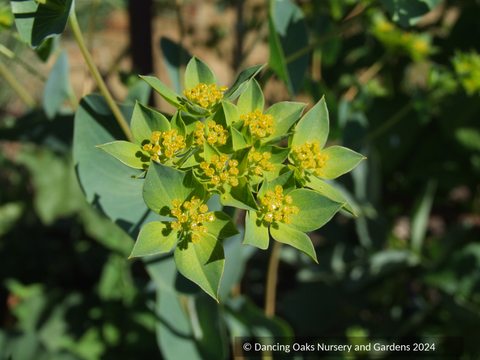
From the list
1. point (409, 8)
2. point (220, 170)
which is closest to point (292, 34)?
point (409, 8)

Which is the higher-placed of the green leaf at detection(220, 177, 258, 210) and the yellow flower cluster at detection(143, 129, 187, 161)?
the yellow flower cluster at detection(143, 129, 187, 161)

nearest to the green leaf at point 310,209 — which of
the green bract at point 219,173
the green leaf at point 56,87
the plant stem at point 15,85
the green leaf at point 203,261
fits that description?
the green bract at point 219,173

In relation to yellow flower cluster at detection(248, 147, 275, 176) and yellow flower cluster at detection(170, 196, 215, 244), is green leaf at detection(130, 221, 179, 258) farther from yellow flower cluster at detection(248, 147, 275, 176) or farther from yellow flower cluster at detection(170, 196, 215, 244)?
yellow flower cluster at detection(248, 147, 275, 176)

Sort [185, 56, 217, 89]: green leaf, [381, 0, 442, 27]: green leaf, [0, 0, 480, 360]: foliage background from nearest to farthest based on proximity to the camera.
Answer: [185, 56, 217, 89]: green leaf
[381, 0, 442, 27]: green leaf
[0, 0, 480, 360]: foliage background

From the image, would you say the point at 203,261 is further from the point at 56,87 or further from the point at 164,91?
the point at 56,87

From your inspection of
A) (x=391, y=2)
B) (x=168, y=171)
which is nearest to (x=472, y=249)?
(x=391, y=2)

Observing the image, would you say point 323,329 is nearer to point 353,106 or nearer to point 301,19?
point 353,106

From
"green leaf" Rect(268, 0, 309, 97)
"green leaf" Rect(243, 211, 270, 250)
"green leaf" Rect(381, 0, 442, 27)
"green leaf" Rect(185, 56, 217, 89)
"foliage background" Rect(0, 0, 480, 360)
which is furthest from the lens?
"foliage background" Rect(0, 0, 480, 360)

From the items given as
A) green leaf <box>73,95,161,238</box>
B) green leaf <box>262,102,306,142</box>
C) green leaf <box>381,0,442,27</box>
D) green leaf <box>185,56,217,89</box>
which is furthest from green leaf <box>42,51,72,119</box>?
green leaf <box>381,0,442,27</box>
